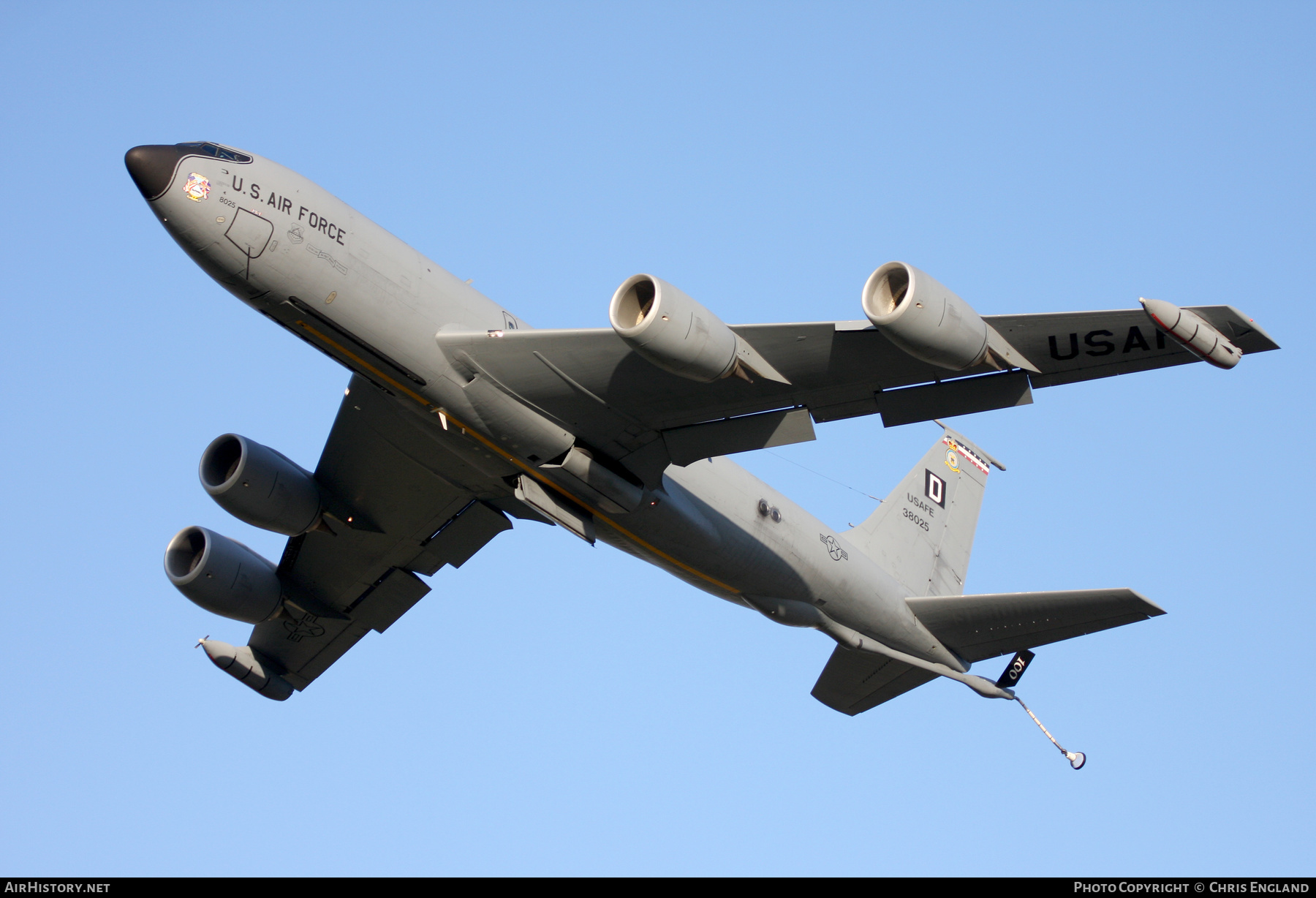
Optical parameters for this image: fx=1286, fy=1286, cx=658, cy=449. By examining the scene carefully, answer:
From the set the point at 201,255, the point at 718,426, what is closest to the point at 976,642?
the point at 718,426

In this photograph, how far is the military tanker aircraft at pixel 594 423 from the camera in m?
17.3

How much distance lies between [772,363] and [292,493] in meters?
9.47

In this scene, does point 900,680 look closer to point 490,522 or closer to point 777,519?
point 777,519

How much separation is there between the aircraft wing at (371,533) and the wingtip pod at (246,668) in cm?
22

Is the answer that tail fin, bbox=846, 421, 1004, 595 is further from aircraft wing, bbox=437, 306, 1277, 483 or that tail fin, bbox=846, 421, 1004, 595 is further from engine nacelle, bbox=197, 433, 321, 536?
engine nacelle, bbox=197, 433, 321, 536

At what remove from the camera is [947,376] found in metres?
18.3

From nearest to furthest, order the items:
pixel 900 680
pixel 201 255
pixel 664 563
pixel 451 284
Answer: pixel 201 255, pixel 451 284, pixel 664 563, pixel 900 680

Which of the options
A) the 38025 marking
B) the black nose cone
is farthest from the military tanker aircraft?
the 38025 marking

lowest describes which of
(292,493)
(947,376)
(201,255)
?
(292,493)

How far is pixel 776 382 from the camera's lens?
18375mm

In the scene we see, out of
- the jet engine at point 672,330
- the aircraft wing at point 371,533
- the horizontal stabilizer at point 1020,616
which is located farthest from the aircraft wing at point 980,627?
the jet engine at point 672,330

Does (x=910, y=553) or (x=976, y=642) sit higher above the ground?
(x=910, y=553)

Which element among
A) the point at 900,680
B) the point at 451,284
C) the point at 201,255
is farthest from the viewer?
the point at 900,680

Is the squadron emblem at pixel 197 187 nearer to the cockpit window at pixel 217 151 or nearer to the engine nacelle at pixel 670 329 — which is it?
the cockpit window at pixel 217 151
